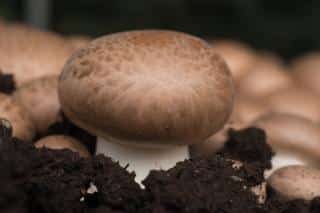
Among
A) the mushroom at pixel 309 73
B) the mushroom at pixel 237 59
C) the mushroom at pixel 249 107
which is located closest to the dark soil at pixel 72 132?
the mushroom at pixel 249 107

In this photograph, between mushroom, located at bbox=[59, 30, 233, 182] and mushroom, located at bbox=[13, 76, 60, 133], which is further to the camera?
mushroom, located at bbox=[13, 76, 60, 133]

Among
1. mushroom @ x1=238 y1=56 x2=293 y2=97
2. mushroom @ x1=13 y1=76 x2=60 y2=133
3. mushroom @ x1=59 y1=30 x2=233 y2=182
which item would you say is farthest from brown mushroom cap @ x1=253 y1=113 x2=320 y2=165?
mushroom @ x1=238 y1=56 x2=293 y2=97

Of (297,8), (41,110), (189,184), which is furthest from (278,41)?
(189,184)

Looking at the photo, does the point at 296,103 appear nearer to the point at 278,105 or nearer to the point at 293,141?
the point at 278,105

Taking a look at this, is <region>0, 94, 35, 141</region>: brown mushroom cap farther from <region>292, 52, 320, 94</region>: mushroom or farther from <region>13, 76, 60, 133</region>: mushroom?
<region>292, 52, 320, 94</region>: mushroom

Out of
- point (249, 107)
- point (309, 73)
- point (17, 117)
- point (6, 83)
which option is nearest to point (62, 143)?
point (17, 117)

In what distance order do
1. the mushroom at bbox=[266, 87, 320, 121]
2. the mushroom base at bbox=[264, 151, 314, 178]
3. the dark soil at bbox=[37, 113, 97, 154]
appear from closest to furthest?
the dark soil at bbox=[37, 113, 97, 154]
the mushroom base at bbox=[264, 151, 314, 178]
the mushroom at bbox=[266, 87, 320, 121]

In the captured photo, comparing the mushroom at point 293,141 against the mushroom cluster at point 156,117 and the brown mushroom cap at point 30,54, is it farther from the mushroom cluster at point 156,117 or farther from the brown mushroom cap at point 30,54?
the brown mushroom cap at point 30,54
